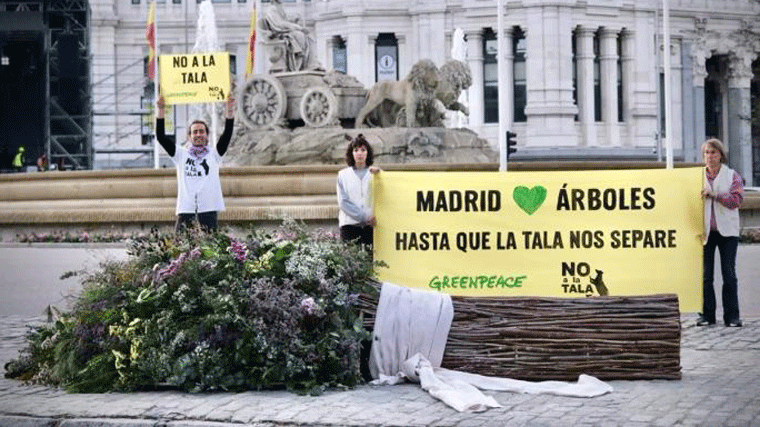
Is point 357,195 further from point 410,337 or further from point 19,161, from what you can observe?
point 19,161

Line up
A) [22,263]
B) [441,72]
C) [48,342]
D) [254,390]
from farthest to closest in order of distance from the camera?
1. [441,72]
2. [22,263]
3. [48,342]
4. [254,390]

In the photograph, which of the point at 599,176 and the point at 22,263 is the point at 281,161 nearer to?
the point at 22,263

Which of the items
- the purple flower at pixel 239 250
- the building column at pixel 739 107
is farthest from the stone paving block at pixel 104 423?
the building column at pixel 739 107

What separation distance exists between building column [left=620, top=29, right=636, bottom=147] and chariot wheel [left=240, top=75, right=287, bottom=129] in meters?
59.1

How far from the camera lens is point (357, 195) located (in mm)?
14680

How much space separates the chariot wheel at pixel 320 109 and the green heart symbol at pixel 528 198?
886 inches

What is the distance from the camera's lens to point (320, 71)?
3806cm

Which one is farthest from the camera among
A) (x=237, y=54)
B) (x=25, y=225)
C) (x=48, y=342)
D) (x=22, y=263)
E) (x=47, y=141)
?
(x=237, y=54)

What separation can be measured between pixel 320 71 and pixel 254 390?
2707cm

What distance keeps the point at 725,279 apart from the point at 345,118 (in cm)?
2159

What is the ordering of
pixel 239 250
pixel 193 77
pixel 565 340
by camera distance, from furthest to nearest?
pixel 193 77
pixel 239 250
pixel 565 340

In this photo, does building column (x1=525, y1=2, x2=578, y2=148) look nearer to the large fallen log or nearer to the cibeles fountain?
the cibeles fountain


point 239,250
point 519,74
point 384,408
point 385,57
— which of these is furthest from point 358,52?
point 384,408

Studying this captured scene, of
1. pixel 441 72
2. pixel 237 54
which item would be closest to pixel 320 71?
pixel 441 72
